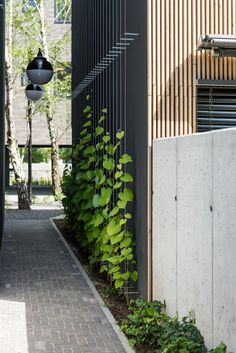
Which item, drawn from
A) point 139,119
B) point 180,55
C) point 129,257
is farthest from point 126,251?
point 180,55

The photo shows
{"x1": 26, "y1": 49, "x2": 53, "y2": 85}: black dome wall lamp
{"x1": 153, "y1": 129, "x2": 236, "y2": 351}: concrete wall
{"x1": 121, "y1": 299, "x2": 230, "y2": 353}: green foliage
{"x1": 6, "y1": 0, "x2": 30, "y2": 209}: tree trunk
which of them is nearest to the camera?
{"x1": 153, "y1": 129, "x2": 236, "y2": 351}: concrete wall

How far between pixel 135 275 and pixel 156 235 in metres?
1.10

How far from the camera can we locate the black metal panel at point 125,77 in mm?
9289

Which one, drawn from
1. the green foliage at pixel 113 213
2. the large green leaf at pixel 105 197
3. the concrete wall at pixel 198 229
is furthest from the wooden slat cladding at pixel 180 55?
the large green leaf at pixel 105 197

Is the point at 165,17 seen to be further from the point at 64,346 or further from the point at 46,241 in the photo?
the point at 46,241

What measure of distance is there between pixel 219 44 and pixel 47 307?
4.10 metres

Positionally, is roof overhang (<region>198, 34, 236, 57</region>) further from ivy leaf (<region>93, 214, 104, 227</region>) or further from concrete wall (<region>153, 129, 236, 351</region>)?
ivy leaf (<region>93, 214, 104, 227</region>)

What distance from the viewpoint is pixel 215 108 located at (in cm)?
945

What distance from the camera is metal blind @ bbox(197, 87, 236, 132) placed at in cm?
934

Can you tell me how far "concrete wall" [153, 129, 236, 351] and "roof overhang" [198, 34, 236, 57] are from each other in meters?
1.19

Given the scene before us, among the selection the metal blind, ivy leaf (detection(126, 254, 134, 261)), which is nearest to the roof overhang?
the metal blind

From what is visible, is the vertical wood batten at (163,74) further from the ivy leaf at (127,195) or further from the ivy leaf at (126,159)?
the ivy leaf at (127,195)

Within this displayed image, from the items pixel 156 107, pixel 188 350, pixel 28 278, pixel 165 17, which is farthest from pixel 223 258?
pixel 28 278

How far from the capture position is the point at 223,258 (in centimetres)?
638
